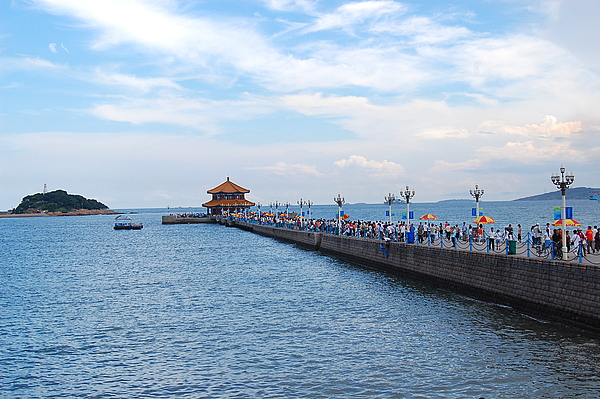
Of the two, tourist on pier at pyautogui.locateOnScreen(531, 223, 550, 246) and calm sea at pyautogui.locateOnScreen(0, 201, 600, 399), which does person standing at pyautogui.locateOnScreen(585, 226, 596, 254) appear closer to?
tourist on pier at pyautogui.locateOnScreen(531, 223, 550, 246)

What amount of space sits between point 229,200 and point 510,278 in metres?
108

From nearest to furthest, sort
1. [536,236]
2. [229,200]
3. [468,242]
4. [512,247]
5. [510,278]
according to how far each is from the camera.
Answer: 1. [510,278]
2. [512,247]
3. [536,236]
4. [468,242]
5. [229,200]

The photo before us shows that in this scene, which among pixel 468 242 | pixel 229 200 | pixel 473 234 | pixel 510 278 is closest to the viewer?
pixel 510 278

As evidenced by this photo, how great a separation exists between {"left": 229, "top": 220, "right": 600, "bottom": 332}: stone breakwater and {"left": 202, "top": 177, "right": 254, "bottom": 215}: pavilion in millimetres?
90502

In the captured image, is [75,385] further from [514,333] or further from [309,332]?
[514,333]

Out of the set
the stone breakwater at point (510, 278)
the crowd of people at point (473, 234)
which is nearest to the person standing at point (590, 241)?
the crowd of people at point (473, 234)

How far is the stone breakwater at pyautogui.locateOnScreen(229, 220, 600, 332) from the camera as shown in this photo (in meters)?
17.0

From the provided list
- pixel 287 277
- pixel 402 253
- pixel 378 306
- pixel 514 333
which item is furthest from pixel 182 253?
pixel 514 333

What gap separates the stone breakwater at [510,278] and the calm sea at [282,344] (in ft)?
1.85

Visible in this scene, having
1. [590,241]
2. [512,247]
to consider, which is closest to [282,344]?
[512,247]

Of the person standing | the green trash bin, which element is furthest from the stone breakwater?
the person standing

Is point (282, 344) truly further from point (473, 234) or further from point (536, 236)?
point (473, 234)

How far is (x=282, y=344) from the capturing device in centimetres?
1770

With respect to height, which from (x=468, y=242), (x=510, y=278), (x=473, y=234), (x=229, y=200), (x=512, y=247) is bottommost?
(x=510, y=278)
